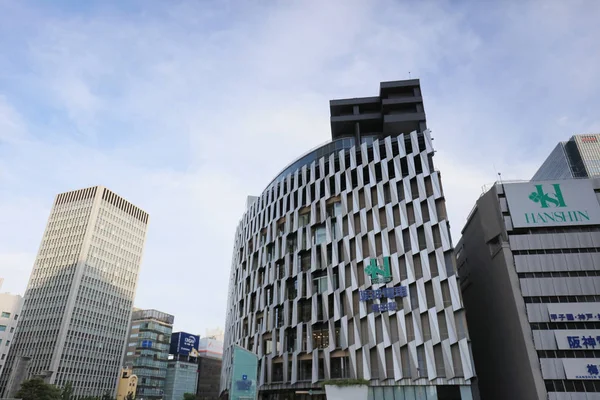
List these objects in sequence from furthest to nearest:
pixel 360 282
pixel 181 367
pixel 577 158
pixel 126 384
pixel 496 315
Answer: pixel 181 367, pixel 126 384, pixel 577 158, pixel 360 282, pixel 496 315

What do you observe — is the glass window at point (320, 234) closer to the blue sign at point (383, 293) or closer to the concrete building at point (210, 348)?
the blue sign at point (383, 293)

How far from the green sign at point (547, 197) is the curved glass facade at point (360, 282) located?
10831mm

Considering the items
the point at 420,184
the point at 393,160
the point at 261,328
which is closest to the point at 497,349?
the point at 420,184

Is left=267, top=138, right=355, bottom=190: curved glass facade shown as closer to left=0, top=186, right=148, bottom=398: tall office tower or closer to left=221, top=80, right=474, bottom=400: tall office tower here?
left=221, top=80, right=474, bottom=400: tall office tower

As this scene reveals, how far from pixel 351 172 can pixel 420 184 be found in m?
11.2

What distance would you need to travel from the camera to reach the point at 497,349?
2021 inches

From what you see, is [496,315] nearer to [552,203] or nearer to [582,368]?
[582,368]

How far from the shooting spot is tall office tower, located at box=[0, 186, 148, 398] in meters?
125

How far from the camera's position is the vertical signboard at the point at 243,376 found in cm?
3166

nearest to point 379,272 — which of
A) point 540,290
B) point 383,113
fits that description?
point 540,290

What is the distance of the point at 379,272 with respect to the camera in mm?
51938

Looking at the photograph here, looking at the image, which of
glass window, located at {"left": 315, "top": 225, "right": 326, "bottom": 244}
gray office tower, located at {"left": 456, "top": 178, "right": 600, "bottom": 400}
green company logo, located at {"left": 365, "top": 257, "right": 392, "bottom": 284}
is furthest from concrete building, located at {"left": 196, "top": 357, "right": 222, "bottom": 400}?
gray office tower, located at {"left": 456, "top": 178, "right": 600, "bottom": 400}

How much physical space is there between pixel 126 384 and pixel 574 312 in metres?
134

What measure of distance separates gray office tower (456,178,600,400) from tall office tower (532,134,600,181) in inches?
3336
